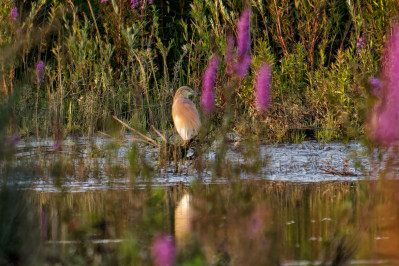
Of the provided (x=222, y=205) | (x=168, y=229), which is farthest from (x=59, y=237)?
(x=222, y=205)

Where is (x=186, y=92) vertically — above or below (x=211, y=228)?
above

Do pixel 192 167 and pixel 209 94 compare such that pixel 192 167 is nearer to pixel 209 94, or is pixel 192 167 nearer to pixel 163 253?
pixel 209 94

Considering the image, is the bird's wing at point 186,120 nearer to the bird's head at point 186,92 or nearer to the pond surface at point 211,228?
the bird's head at point 186,92

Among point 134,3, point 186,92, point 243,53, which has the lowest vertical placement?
point 243,53

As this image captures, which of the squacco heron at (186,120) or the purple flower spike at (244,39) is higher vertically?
the purple flower spike at (244,39)

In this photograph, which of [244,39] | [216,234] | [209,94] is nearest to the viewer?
[216,234]

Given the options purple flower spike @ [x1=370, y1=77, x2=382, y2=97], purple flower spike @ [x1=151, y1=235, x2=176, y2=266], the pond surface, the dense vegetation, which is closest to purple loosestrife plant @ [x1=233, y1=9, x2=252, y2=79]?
the pond surface

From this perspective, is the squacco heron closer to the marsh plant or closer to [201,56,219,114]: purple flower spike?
the marsh plant

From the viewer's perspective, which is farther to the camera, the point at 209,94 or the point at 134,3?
the point at 134,3

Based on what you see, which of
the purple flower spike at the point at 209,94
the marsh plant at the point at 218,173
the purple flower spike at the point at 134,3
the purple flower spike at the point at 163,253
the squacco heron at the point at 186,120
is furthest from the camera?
the purple flower spike at the point at 134,3

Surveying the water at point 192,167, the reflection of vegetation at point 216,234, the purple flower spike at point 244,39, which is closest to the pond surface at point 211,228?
the reflection of vegetation at point 216,234

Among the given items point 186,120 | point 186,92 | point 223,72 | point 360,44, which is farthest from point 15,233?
point 360,44

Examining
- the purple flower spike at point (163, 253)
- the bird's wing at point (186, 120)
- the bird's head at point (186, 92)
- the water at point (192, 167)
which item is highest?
the bird's head at point (186, 92)

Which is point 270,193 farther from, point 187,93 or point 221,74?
point 221,74
